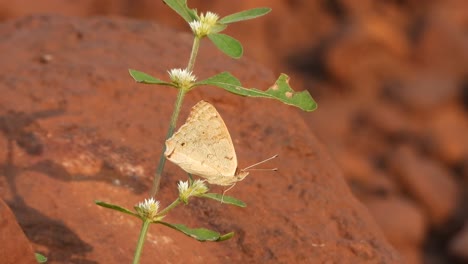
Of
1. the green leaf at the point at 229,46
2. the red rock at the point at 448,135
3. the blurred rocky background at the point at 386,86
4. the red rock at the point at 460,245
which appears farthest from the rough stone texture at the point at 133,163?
the red rock at the point at 448,135

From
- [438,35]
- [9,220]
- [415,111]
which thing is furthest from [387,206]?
[9,220]

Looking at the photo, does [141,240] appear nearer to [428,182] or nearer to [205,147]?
[205,147]

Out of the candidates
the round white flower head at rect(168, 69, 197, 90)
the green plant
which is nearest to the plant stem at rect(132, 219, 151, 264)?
the green plant

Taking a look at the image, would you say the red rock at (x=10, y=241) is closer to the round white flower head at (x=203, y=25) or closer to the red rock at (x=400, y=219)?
the round white flower head at (x=203, y=25)

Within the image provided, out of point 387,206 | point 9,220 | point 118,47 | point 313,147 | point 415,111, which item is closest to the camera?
point 9,220

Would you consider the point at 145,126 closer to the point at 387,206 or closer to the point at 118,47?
the point at 118,47

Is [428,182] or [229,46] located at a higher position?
[428,182]

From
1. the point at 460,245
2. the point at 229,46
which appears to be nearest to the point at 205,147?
the point at 229,46
